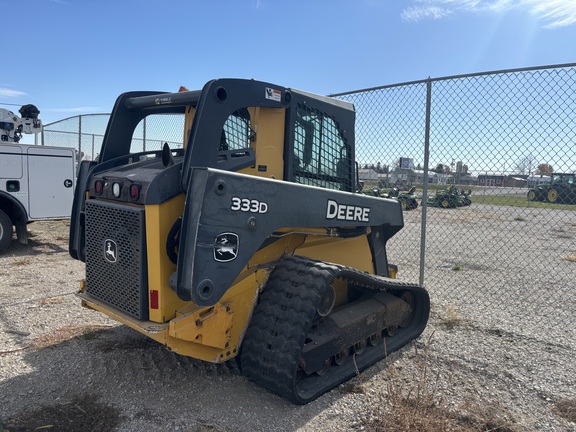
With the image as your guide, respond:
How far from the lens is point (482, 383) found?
3.95 m

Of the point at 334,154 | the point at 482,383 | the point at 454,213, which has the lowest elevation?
the point at 482,383

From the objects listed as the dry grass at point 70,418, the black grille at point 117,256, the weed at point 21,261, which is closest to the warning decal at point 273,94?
the black grille at point 117,256

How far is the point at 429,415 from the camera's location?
3.02 metres

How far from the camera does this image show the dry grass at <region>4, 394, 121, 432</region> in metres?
3.09

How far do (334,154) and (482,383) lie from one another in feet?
7.95

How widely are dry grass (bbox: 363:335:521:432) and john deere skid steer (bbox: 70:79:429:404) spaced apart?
0.55m

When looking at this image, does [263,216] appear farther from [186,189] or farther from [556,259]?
[556,259]

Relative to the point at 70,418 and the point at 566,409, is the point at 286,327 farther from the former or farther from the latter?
the point at 566,409

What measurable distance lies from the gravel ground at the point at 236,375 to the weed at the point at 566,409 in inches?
2.0

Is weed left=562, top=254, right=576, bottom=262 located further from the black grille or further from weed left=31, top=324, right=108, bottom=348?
the black grille

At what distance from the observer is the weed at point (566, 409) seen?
3.43 meters

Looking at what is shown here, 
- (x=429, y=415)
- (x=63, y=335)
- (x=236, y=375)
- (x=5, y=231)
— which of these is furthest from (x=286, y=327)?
(x=5, y=231)

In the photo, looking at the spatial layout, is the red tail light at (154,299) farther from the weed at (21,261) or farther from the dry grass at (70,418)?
the weed at (21,261)

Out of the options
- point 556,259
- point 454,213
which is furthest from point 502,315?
point 454,213
